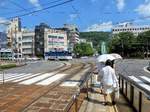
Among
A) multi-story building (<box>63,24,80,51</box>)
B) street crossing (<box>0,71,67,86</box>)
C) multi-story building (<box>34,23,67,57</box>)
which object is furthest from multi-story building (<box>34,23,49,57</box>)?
street crossing (<box>0,71,67,86</box>)

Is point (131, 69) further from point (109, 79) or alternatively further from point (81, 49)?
point (81, 49)

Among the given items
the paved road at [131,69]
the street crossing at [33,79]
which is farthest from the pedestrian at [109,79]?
the paved road at [131,69]

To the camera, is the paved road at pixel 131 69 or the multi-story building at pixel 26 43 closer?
the paved road at pixel 131 69

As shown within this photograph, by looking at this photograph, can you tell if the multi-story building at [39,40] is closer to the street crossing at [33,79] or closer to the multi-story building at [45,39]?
the multi-story building at [45,39]

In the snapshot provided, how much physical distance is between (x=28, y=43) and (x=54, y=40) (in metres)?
10.0

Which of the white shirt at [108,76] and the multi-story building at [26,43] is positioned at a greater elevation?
the multi-story building at [26,43]

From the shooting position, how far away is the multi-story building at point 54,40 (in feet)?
400

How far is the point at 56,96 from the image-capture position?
13.1 meters

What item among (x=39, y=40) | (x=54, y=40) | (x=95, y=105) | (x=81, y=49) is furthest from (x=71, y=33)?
(x=95, y=105)

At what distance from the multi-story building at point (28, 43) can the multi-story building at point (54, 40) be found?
6.14 metres

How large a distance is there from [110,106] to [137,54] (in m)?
105

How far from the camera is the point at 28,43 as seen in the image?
126125mm

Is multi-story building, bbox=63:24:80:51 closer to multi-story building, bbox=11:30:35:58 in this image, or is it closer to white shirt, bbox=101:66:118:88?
multi-story building, bbox=11:30:35:58

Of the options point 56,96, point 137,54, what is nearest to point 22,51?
point 137,54
